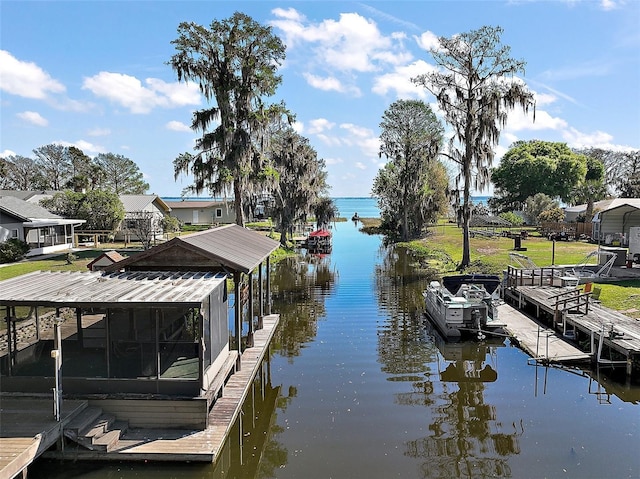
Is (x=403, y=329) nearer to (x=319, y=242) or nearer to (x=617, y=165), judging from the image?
(x=319, y=242)

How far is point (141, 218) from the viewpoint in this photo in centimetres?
4181

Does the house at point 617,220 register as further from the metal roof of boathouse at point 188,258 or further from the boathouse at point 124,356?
the boathouse at point 124,356

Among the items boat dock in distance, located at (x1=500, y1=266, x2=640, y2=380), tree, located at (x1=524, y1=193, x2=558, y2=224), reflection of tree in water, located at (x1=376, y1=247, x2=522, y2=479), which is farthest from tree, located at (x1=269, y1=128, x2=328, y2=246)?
tree, located at (x1=524, y1=193, x2=558, y2=224)

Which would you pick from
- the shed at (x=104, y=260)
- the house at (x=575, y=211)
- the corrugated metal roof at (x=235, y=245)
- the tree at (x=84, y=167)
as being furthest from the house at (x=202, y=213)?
the corrugated metal roof at (x=235, y=245)

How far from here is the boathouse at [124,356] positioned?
29.6 ft

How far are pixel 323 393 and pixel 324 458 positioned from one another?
3.16m

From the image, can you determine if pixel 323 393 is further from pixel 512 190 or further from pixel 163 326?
pixel 512 190

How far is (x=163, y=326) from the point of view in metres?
10.1

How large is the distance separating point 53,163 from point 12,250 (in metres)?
53.6

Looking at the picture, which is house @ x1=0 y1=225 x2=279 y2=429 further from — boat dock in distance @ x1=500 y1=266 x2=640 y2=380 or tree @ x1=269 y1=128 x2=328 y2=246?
tree @ x1=269 y1=128 x2=328 y2=246

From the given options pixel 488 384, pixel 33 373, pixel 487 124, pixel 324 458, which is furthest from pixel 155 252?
pixel 487 124

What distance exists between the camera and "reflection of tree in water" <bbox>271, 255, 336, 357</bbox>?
1724 cm

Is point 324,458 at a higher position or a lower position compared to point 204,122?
lower

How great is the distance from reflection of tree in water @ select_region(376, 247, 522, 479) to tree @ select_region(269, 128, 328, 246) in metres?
21.2
